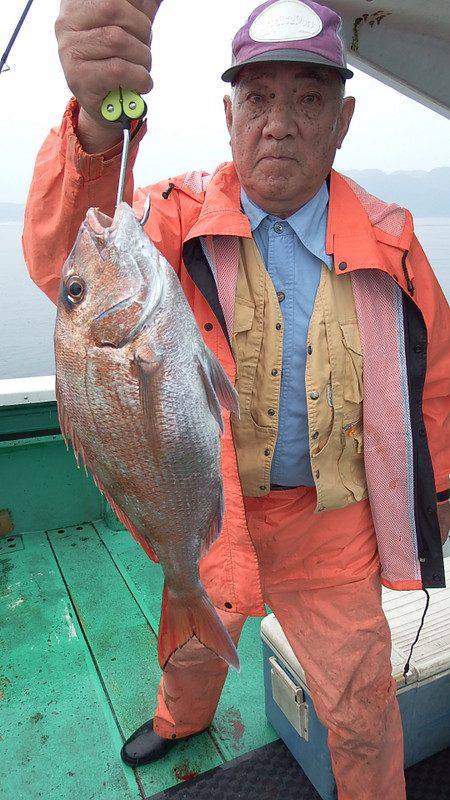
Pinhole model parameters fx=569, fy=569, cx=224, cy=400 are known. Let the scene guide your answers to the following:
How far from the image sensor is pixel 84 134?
5.01 ft

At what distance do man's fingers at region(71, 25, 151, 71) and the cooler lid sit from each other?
2.13 m

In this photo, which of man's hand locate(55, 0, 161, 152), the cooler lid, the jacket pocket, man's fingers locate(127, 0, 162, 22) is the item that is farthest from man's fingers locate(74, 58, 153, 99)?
the cooler lid

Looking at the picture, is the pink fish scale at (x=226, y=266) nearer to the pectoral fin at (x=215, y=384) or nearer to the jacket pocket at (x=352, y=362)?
the jacket pocket at (x=352, y=362)

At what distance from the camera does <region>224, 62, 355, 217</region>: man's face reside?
187cm

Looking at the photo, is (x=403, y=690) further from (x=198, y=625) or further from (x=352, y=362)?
(x=352, y=362)

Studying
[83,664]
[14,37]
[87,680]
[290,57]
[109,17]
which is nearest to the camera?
[109,17]

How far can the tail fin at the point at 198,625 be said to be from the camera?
5.28ft

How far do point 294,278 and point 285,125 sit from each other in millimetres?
509

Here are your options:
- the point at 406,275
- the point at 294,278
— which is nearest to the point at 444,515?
the point at 406,275

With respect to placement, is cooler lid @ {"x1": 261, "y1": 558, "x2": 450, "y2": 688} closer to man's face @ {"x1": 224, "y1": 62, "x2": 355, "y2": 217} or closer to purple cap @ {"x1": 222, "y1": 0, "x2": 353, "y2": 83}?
man's face @ {"x1": 224, "y1": 62, "x2": 355, "y2": 217}

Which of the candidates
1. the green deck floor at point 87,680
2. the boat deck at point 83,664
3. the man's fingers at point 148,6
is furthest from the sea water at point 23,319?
the man's fingers at point 148,6

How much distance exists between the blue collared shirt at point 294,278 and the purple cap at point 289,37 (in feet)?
1.49

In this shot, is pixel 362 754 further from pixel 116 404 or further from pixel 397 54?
pixel 397 54

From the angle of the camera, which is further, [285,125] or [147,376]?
[285,125]
